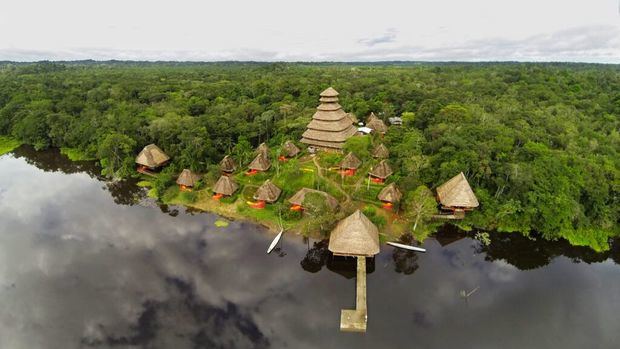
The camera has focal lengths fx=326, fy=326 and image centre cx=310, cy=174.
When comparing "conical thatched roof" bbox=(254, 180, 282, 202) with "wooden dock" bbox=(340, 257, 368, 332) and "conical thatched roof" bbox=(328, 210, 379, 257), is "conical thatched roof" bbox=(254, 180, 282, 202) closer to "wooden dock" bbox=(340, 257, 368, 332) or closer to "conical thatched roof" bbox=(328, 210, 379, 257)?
"conical thatched roof" bbox=(328, 210, 379, 257)

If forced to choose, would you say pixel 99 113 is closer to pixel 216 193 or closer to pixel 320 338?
pixel 216 193

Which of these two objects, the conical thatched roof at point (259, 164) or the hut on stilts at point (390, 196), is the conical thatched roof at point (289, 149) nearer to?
the conical thatched roof at point (259, 164)

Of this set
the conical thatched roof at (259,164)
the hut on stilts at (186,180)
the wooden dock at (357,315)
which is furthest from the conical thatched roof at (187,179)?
the wooden dock at (357,315)

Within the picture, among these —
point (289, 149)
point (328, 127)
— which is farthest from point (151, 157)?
point (328, 127)

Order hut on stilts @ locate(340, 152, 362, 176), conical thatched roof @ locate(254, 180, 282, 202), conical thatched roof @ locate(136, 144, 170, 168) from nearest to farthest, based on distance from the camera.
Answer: conical thatched roof @ locate(254, 180, 282, 202) < hut on stilts @ locate(340, 152, 362, 176) < conical thatched roof @ locate(136, 144, 170, 168)

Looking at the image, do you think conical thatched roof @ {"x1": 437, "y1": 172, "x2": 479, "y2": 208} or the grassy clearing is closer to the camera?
conical thatched roof @ {"x1": 437, "y1": 172, "x2": 479, "y2": 208}

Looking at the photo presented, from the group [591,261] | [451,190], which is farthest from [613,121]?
[451,190]

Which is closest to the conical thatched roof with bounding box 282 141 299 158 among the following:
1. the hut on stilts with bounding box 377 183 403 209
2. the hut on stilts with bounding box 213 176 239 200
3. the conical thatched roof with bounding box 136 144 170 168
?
the hut on stilts with bounding box 213 176 239 200

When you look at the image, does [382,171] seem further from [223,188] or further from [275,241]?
[223,188]
